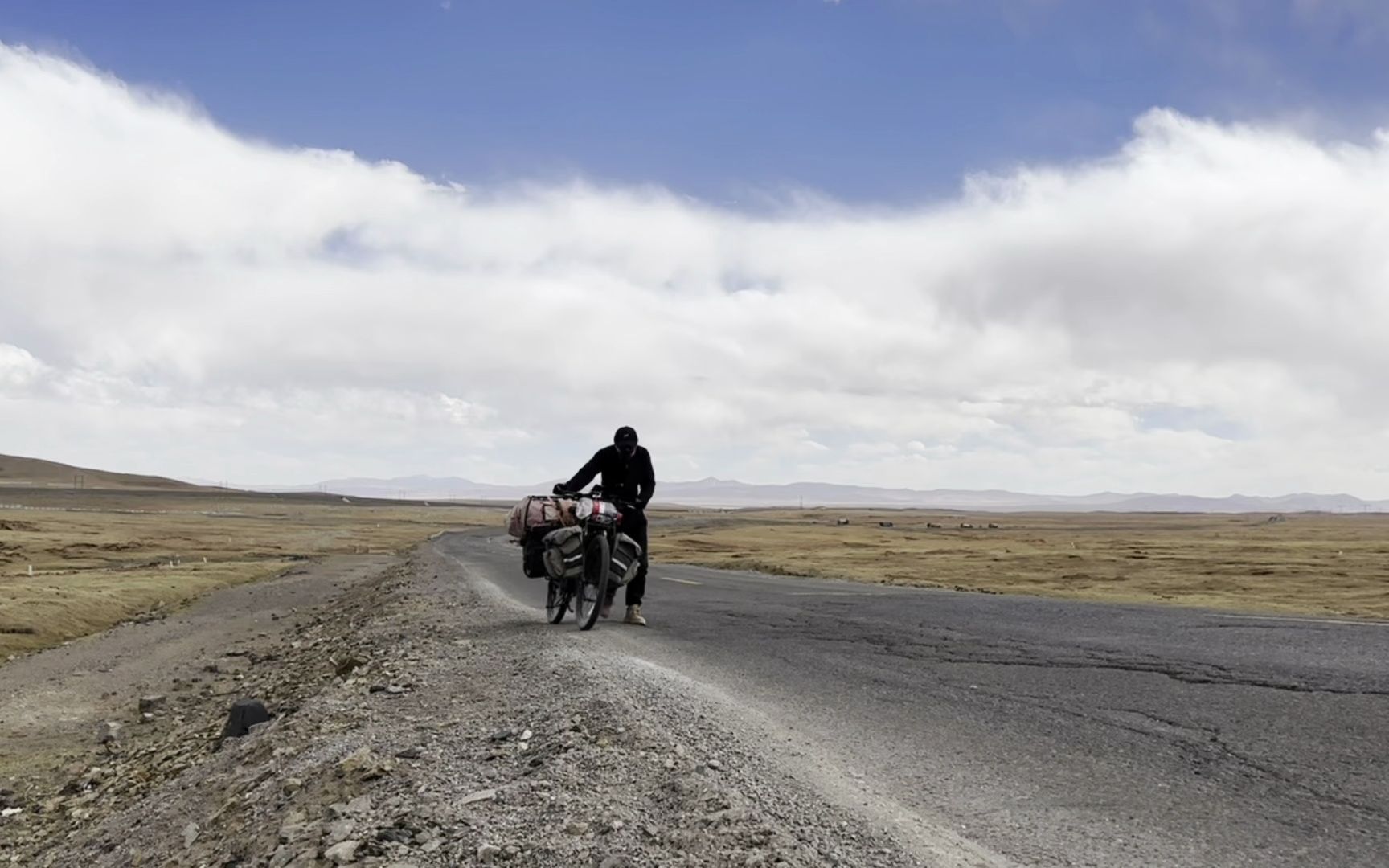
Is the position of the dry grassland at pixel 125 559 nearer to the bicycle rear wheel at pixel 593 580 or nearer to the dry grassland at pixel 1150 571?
the bicycle rear wheel at pixel 593 580

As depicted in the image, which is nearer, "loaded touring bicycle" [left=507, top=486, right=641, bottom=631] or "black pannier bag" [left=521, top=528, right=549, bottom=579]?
"loaded touring bicycle" [left=507, top=486, right=641, bottom=631]

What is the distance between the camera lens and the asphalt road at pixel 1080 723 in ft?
16.0

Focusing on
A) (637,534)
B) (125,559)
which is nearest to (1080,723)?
(637,534)

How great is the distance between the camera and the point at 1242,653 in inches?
404

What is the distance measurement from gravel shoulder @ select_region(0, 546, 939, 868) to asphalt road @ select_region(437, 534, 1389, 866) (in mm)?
660

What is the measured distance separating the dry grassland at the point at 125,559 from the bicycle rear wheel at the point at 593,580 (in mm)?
14521

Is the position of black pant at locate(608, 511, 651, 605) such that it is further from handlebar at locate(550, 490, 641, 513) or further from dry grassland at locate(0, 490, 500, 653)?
dry grassland at locate(0, 490, 500, 653)

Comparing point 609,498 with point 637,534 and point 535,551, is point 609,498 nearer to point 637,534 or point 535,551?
point 637,534

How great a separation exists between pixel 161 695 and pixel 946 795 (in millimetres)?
13316

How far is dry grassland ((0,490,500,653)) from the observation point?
24.7 metres

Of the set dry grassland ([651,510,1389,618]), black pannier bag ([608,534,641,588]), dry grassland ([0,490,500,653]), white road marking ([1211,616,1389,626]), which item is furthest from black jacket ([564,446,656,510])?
dry grassland ([0,490,500,653])

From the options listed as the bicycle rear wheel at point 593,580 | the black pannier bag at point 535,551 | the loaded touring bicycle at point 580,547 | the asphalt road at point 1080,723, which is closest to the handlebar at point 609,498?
the loaded touring bicycle at point 580,547

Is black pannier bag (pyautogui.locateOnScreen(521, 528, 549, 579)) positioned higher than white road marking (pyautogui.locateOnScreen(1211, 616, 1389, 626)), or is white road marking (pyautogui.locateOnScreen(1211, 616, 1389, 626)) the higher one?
black pannier bag (pyautogui.locateOnScreen(521, 528, 549, 579))

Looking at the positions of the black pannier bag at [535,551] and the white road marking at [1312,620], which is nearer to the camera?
the black pannier bag at [535,551]
